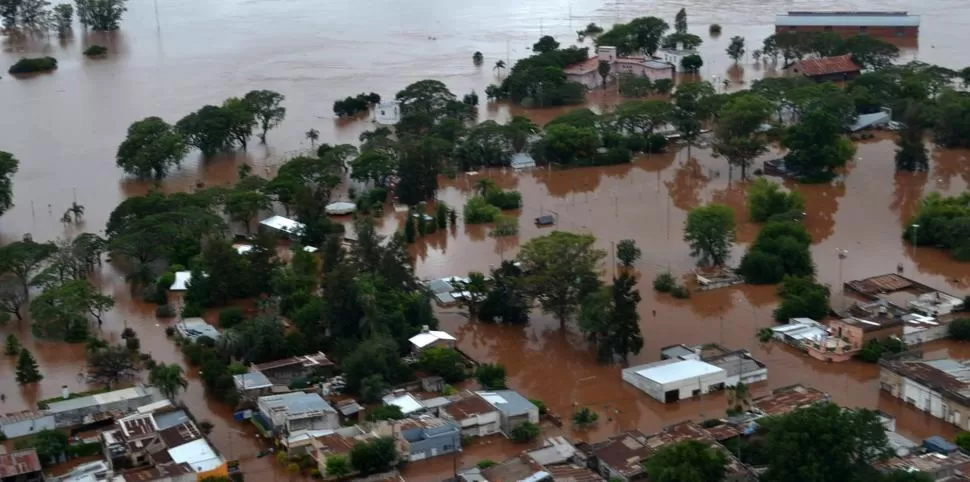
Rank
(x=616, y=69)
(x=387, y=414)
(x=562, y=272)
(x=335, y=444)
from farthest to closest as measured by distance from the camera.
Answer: (x=616, y=69) < (x=562, y=272) < (x=387, y=414) < (x=335, y=444)

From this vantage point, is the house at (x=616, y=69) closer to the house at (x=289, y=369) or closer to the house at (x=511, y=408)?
the house at (x=289, y=369)

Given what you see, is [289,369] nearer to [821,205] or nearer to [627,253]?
[627,253]

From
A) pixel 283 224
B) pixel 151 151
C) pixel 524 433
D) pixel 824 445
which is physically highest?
pixel 151 151

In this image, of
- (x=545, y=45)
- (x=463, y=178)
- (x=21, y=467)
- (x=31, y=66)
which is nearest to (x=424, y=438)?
(x=21, y=467)

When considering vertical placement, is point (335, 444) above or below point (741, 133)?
below

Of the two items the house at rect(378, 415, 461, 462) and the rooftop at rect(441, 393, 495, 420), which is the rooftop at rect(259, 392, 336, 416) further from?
the rooftop at rect(441, 393, 495, 420)

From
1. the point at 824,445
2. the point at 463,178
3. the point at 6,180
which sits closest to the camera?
the point at 824,445
